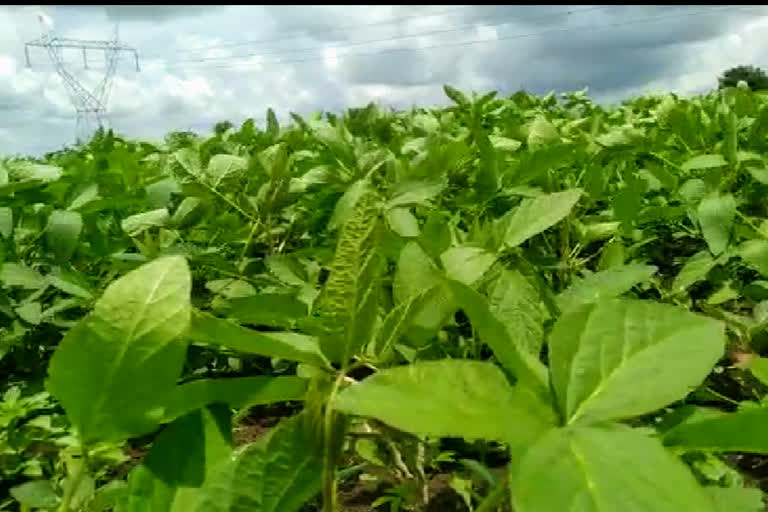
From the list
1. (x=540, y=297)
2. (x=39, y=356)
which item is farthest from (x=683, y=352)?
(x=39, y=356)

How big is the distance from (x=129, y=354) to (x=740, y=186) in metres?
1.94

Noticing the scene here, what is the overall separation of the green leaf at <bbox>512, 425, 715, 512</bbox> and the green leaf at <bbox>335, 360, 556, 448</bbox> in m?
0.02

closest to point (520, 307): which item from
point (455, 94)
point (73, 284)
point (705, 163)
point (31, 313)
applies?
point (73, 284)

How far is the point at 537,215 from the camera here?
100cm

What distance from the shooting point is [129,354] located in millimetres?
566

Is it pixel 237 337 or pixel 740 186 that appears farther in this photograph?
pixel 740 186

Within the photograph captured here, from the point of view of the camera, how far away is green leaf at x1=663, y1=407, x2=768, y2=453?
514mm

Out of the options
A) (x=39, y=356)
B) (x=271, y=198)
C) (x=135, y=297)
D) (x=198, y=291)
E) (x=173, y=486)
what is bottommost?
(x=39, y=356)

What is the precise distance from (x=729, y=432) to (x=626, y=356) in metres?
0.06

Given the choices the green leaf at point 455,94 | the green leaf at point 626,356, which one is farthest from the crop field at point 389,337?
the green leaf at point 455,94

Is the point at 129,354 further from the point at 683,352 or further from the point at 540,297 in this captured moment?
the point at 540,297

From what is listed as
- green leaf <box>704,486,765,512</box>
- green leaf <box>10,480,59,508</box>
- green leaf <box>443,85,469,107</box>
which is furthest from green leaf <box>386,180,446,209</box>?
green leaf <box>443,85,469,107</box>

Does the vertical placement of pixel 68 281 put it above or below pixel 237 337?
below

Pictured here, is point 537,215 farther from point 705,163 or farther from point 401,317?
point 705,163
